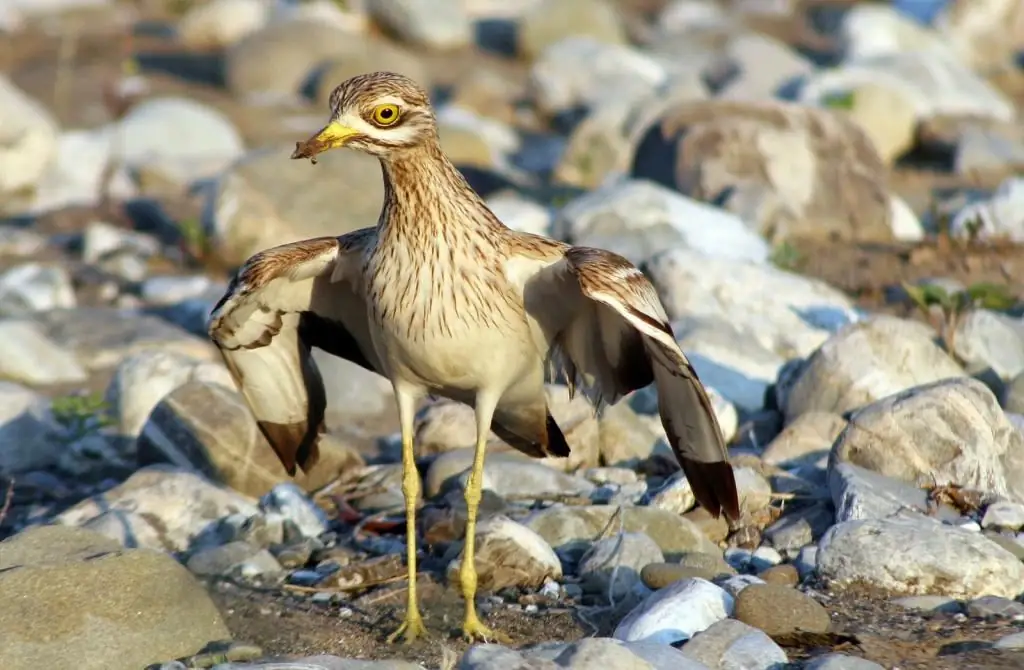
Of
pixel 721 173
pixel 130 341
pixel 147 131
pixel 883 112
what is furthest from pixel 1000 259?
pixel 147 131

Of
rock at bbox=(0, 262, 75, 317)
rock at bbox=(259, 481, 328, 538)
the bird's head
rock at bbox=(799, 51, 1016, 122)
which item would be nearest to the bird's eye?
the bird's head

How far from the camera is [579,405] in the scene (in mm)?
6652

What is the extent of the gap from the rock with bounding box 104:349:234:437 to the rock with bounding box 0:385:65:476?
13.8 inches

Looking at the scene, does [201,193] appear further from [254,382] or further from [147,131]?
[254,382]

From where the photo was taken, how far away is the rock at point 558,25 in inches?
692

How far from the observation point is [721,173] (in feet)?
33.9

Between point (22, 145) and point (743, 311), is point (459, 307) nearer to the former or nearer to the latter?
point (743, 311)

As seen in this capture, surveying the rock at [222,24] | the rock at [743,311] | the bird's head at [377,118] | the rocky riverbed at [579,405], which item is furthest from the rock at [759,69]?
the bird's head at [377,118]

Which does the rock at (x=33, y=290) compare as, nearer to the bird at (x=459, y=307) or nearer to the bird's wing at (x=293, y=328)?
the bird's wing at (x=293, y=328)

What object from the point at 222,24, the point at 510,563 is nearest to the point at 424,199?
the point at 510,563

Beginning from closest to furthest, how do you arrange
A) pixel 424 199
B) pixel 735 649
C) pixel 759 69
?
pixel 735 649
pixel 424 199
pixel 759 69

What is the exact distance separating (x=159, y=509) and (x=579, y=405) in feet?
6.18

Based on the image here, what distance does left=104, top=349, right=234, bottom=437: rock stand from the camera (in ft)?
24.1

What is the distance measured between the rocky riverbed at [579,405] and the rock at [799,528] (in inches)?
1.1
